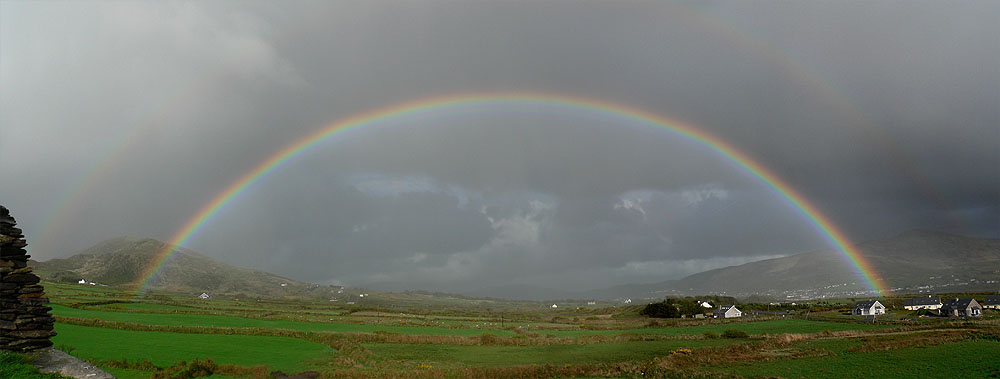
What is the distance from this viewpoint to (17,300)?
22.7 meters

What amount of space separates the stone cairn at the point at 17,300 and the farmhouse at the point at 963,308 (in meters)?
142

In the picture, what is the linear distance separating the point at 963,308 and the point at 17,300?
145 meters

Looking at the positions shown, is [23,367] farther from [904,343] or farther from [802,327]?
[802,327]

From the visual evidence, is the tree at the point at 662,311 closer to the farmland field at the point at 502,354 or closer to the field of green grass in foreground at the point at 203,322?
the farmland field at the point at 502,354

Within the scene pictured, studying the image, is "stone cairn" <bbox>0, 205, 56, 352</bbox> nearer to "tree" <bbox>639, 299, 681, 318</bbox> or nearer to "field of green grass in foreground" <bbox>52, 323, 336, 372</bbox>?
"field of green grass in foreground" <bbox>52, 323, 336, 372</bbox>

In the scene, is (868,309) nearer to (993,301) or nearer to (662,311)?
(993,301)

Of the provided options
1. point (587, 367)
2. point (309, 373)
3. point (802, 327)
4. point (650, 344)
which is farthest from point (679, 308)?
point (309, 373)

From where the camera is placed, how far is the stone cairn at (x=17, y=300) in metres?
22.2

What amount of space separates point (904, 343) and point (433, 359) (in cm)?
4605

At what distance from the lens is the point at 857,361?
38.3 metres

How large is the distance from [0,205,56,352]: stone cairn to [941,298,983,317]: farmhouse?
142 meters

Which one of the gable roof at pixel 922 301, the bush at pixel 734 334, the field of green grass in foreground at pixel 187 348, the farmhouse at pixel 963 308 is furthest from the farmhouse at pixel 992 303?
the field of green grass in foreground at pixel 187 348

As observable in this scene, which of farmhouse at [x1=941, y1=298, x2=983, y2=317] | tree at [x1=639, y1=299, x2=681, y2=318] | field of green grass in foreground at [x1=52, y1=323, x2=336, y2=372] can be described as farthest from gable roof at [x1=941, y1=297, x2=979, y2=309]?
field of green grass in foreground at [x1=52, y1=323, x2=336, y2=372]

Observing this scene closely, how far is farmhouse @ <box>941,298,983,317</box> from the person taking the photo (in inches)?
3971
